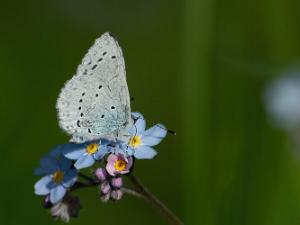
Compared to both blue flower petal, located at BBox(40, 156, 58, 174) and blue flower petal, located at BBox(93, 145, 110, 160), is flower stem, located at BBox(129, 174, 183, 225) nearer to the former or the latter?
blue flower petal, located at BBox(93, 145, 110, 160)

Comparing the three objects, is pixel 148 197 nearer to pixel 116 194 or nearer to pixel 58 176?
pixel 116 194

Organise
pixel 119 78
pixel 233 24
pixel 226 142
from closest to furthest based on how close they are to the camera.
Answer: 1. pixel 119 78
2. pixel 226 142
3. pixel 233 24

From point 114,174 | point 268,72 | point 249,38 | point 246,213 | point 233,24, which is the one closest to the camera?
point 114,174

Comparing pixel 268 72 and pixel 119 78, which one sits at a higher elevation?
pixel 119 78

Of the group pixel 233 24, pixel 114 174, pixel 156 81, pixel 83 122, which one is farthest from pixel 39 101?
pixel 114 174

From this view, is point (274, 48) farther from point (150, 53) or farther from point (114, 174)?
point (114, 174)

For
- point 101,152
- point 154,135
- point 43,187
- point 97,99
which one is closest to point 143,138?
point 154,135
